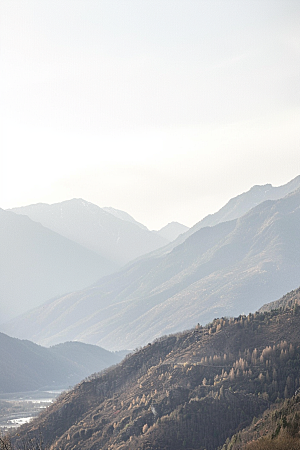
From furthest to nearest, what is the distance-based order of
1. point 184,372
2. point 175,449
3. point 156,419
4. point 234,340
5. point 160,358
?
point 160,358
point 234,340
point 184,372
point 156,419
point 175,449

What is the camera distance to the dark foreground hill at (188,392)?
331ft

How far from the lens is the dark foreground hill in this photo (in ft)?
331

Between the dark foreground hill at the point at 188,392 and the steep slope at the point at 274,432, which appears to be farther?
the dark foreground hill at the point at 188,392

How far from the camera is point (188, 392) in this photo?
4441 inches

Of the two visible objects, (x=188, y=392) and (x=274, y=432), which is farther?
(x=188, y=392)

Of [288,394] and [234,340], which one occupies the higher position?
[234,340]

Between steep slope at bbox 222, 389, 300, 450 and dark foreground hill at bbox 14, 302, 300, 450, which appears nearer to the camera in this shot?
steep slope at bbox 222, 389, 300, 450

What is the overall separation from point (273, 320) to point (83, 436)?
4645 centimetres

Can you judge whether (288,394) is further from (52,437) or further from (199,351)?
(52,437)

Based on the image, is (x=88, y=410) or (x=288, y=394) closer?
(x=288, y=394)

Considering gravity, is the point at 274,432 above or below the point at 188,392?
above

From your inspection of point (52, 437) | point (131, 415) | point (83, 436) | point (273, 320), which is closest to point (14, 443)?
point (52, 437)

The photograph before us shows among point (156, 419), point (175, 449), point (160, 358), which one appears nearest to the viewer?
point (175, 449)

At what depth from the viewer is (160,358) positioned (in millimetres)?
138125
